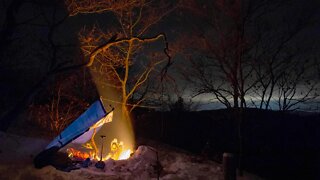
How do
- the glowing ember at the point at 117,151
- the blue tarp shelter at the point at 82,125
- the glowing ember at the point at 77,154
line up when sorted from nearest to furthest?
the blue tarp shelter at the point at 82,125 → the glowing ember at the point at 77,154 → the glowing ember at the point at 117,151

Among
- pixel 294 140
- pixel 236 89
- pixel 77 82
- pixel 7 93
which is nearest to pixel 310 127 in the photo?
pixel 294 140

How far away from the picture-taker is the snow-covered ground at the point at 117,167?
10.5 m

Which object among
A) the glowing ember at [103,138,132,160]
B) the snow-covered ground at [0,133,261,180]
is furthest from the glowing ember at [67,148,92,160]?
the glowing ember at [103,138,132,160]

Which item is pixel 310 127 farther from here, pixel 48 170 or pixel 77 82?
pixel 48 170

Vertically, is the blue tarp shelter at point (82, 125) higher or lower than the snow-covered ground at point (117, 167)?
higher

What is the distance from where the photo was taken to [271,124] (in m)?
25.7

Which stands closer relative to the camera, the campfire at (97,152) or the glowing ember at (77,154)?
the glowing ember at (77,154)

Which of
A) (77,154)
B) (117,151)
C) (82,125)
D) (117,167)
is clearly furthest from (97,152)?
(82,125)

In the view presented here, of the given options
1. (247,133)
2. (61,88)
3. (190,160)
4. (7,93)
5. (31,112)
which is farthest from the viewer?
(247,133)

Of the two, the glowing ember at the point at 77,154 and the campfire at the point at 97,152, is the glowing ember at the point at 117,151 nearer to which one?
the campfire at the point at 97,152

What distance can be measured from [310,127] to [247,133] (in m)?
4.77

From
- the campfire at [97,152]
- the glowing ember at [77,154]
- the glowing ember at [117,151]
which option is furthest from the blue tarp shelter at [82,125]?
the glowing ember at [117,151]

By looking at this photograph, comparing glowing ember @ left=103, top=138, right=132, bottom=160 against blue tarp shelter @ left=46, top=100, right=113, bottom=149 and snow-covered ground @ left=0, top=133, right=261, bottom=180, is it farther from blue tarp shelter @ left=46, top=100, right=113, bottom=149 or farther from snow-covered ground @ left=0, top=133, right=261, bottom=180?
blue tarp shelter @ left=46, top=100, right=113, bottom=149

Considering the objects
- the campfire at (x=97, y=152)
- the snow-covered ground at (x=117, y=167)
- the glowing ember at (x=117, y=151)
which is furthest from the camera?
the glowing ember at (x=117, y=151)
